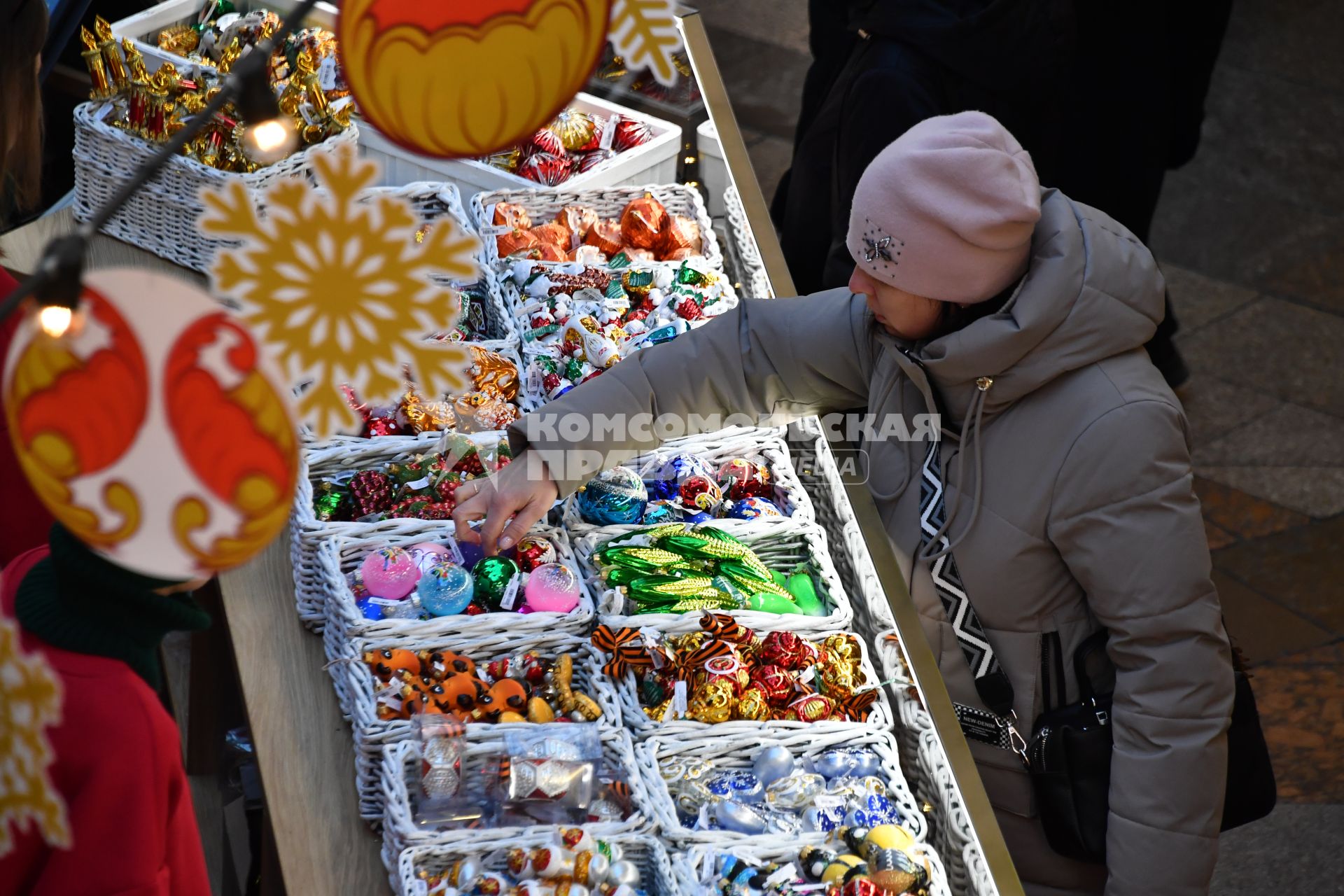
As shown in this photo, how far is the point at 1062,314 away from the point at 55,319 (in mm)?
1356

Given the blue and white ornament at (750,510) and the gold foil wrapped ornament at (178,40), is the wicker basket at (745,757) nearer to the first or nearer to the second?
the blue and white ornament at (750,510)

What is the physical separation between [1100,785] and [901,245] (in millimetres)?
893

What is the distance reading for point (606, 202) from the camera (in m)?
Answer: 3.12

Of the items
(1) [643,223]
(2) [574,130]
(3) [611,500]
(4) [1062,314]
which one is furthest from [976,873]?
(2) [574,130]

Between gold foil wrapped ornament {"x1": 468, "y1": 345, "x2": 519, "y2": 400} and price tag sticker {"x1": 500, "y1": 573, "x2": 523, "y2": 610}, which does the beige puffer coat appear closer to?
price tag sticker {"x1": 500, "y1": 573, "x2": 523, "y2": 610}

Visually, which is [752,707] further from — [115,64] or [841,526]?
[115,64]

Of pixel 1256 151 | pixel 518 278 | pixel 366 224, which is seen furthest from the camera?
pixel 1256 151

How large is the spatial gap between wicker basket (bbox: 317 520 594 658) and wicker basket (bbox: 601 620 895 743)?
103mm

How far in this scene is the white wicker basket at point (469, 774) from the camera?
6.22ft

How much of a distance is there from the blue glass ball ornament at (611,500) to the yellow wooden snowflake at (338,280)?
1151mm

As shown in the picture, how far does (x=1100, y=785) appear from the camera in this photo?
2.04 metres

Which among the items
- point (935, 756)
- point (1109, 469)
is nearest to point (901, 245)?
point (1109, 469)

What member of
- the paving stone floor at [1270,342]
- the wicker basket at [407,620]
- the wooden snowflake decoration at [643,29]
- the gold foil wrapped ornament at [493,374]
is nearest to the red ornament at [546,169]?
the gold foil wrapped ornament at [493,374]

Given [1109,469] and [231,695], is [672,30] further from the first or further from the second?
[231,695]
